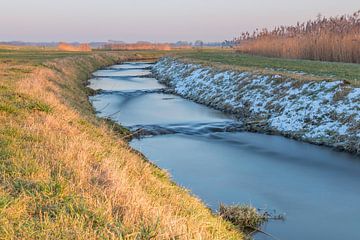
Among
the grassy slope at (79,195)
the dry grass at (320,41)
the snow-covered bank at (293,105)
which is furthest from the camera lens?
the dry grass at (320,41)

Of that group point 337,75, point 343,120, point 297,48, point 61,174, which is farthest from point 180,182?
point 297,48

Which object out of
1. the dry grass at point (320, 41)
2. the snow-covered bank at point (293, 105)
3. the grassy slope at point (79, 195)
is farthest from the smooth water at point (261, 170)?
the dry grass at point (320, 41)

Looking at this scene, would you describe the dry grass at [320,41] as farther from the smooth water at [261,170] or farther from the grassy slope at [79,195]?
the grassy slope at [79,195]

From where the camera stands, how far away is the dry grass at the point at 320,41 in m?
29.4

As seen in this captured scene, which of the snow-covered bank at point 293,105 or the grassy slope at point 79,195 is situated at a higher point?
the grassy slope at point 79,195

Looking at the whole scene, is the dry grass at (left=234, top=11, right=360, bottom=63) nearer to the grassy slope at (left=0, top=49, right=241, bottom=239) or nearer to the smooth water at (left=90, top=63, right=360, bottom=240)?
the smooth water at (left=90, top=63, right=360, bottom=240)

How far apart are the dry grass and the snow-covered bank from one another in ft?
30.8

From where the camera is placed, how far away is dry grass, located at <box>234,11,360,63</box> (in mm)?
29359

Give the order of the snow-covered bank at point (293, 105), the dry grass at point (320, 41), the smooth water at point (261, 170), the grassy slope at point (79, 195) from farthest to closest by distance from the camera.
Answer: the dry grass at point (320, 41) < the snow-covered bank at point (293, 105) < the smooth water at point (261, 170) < the grassy slope at point (79, 195)

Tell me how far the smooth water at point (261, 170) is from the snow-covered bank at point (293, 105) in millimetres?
708

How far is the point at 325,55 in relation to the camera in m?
31.8

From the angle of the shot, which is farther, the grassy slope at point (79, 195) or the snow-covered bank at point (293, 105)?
the snow-covered bank at point (293, 105)

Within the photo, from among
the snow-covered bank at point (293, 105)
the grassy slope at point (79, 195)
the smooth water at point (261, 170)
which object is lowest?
the smooth water at point (261, 170)

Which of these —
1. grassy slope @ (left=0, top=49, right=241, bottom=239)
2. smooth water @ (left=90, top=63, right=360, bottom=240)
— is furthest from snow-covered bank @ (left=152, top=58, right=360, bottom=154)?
grassy slope @ (left=0, top=49, right=241, bottom=239)
